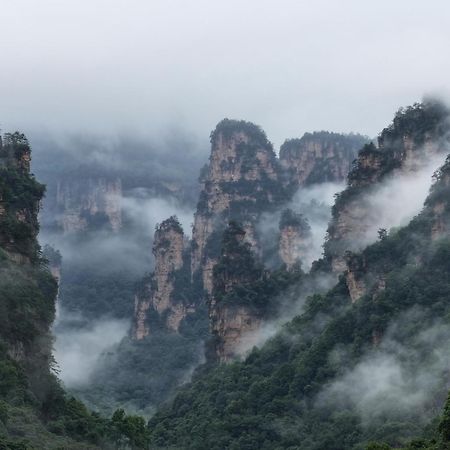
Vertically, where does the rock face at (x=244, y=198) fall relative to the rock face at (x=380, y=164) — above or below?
above

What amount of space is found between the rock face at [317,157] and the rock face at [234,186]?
8.88m

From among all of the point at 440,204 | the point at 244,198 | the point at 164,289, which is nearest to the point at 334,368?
the point at 440,204

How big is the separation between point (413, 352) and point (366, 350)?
6982mm

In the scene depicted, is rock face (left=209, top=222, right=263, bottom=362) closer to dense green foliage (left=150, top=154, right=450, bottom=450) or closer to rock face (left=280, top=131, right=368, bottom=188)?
dense green foliage (left=150, top=154, right=450, bottom=450)

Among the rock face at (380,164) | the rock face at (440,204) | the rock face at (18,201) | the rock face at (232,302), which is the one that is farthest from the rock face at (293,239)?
the rock face at (18,201)

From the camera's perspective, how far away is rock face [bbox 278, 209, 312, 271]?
15162cm

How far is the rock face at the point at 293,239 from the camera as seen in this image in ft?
497

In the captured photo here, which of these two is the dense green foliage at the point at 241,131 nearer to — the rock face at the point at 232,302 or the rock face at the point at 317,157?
the rock face at the point at 317,157

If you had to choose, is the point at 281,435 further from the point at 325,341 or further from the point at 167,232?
the point at 167,232

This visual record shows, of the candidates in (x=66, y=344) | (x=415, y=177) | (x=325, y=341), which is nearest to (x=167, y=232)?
(x=66, y=344)

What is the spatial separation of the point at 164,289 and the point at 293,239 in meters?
22.0

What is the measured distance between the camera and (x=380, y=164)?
105 m

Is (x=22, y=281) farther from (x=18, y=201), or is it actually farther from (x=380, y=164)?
(x=380, y=164)

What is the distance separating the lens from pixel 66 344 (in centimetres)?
16225
